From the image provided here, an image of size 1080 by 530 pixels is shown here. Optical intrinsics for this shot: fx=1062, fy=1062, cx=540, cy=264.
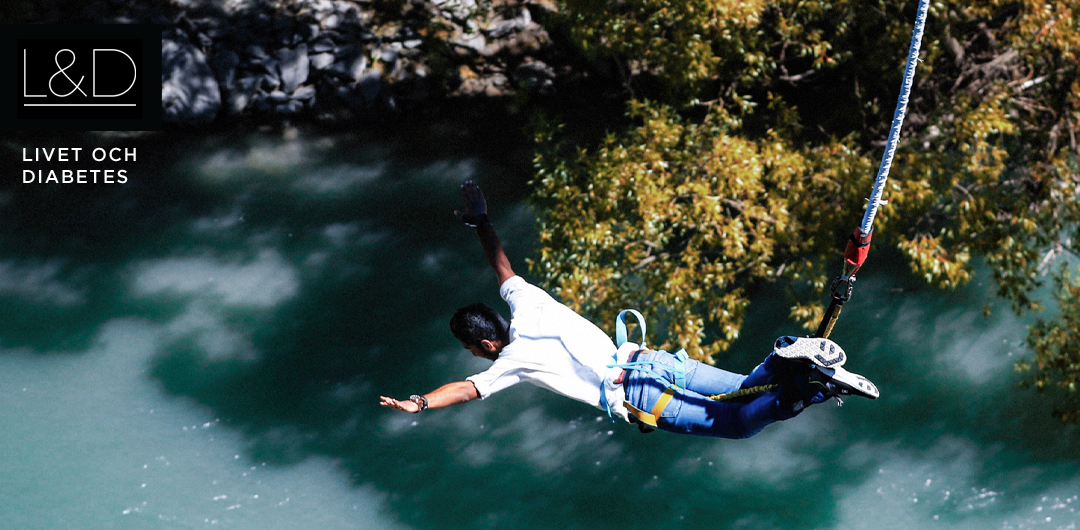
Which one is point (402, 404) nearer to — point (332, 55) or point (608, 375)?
point (608, 375)

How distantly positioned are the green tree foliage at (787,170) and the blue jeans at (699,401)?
2287 mm

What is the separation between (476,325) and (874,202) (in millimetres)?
1450

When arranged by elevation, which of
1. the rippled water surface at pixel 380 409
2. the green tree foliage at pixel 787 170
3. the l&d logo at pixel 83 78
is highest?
the l&d logo at pixel 83 78

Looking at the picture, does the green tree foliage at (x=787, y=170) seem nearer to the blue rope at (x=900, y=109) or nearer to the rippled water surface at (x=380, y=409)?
the rippled water surface at (x=380, y=409)

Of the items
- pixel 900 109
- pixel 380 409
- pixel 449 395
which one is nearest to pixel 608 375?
pixel 449 395

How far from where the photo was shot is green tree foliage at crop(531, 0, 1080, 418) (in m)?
6.25

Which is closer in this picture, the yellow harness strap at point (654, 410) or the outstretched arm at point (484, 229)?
the yellow harness strap at point (654, 410)

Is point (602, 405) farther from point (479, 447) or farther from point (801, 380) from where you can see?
point (479, 447)

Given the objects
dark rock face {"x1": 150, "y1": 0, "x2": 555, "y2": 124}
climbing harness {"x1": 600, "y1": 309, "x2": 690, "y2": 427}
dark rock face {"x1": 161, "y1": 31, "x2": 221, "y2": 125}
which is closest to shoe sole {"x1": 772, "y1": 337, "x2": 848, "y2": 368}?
climbing harness {"x1": 600, "y1": 309, "x2": 690, "y2": 427}

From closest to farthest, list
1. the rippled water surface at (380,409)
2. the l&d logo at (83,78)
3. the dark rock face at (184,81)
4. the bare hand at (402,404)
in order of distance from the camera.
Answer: the bare hand at (402,404) → the rippled water surface at (380,409) → the l&d logo at (83,78) → the dark rock face at (184,81)

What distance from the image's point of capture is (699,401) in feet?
12.8

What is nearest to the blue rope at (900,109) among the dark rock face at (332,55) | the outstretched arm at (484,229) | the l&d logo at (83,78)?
the outstretched arm at (484,229)

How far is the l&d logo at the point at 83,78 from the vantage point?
9.48m

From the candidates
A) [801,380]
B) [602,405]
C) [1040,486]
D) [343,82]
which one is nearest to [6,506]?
[343,82]
